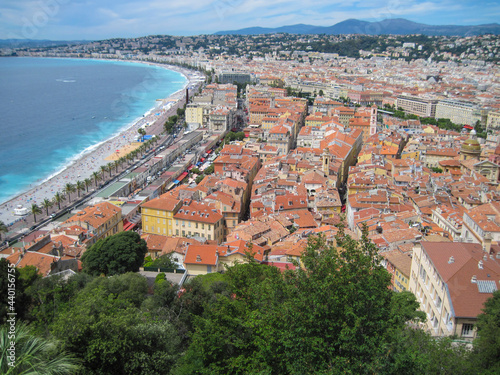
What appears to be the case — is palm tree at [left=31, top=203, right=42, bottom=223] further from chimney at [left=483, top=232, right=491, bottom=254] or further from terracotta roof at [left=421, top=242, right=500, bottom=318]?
chimney at [left=483, top=232, right=491, bottom=254]

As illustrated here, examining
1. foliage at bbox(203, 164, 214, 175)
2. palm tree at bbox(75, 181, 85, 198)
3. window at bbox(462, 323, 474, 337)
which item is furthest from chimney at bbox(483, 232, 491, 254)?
palm tree at bbox(75, 181, 85, 198)

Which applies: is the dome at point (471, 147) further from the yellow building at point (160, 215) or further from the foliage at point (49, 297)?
the foliage at point (49, 297)

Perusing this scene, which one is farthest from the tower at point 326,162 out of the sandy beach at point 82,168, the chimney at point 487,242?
the sandy beach at point 82,168

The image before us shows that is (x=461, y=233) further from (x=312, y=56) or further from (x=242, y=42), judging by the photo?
(x=242, y=42)

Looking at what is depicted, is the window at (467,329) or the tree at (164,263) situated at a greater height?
the window at (467,329)

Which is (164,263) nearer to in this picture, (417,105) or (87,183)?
(87,183)
